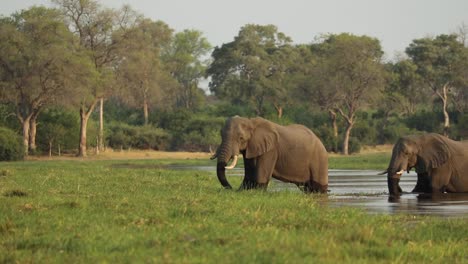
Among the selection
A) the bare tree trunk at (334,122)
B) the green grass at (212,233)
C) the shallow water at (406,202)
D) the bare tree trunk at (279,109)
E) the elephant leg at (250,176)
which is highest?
the bare tree trunk at (279,109)

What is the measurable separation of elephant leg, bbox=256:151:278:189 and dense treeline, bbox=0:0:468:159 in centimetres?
4025

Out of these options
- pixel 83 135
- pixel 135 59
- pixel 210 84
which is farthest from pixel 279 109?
pixel 83 135

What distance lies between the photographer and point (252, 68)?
315 feet

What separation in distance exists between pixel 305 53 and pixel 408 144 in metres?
80.4

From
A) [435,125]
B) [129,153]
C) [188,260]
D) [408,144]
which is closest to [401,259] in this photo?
[188,260]

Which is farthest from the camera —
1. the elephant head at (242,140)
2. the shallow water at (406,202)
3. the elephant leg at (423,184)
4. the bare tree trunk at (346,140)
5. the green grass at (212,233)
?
the bare tree trunk at (346,140)

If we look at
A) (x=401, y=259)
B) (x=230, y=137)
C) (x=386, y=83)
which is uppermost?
(x=386, y=83)

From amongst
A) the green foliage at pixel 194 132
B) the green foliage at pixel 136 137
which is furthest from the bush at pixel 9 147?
the green foliage at pixel 194 132

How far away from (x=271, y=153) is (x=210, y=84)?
8174 centimetres

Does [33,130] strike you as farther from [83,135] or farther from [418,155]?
[418,155]

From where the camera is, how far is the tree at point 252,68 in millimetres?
93250

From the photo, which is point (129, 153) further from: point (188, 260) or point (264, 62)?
point (188, 260)

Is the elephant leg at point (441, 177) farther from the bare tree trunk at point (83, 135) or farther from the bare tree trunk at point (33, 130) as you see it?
the bare tree trunk at point (83, 135)

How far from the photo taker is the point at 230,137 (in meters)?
20.3
